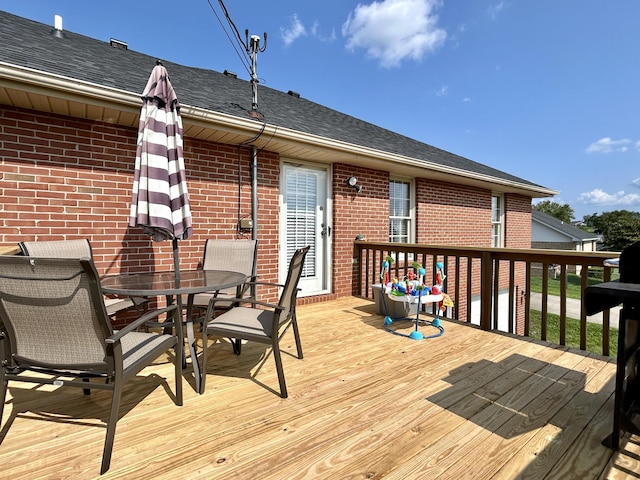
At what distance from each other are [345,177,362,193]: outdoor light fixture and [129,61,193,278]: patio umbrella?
2.98 meters

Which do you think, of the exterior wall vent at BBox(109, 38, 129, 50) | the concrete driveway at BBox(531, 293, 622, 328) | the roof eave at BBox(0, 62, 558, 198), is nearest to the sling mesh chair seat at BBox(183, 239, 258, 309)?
the roof eave at BBox(0, 62, 558, 198)

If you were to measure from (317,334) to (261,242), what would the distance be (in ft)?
5.51

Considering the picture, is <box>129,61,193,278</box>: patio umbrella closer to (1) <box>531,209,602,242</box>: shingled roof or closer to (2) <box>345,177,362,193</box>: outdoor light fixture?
(2) <box>345,177,362,193</box>: outdoor light fixture

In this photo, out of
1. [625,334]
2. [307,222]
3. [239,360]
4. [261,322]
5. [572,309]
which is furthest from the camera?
[572,309]

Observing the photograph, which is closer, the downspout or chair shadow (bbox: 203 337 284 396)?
chair shadow (bbox: 203 337 284 396)

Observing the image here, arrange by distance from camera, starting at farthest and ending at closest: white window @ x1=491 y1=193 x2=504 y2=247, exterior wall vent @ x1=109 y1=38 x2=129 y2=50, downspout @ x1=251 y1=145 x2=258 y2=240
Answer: white window @ x1=491 y1=193 x2=504 y2=247 < exterior wall vent @ x1=109 y1=38 x2=129 y2=50 < downspout @ x1=251 y1=145 x2=258 y2=240

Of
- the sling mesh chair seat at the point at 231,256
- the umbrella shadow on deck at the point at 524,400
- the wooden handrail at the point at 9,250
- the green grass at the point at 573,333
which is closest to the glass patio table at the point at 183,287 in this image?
the sling mesh chair seat at the point at 231,256

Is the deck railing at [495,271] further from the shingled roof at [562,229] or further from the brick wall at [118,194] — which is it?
the shingled roof at [562,229]

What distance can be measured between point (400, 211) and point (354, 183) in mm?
1583

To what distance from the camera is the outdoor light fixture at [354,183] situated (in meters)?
5.09

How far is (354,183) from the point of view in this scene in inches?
202

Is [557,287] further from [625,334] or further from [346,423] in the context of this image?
[346,423]

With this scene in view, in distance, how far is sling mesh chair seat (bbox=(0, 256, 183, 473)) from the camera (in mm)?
1379

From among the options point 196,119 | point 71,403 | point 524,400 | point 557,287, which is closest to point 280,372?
point 71,403
